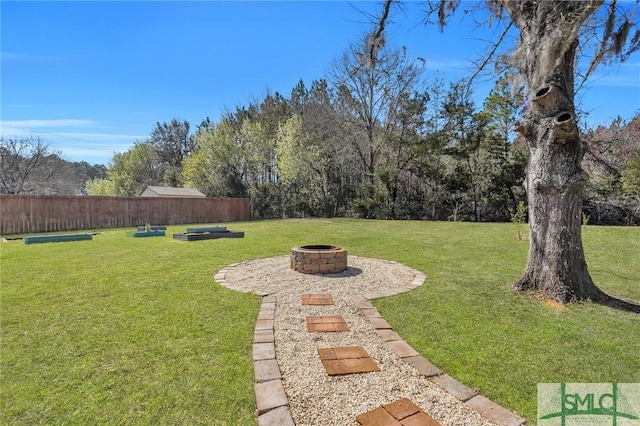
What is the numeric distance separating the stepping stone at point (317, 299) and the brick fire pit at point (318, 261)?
3.93 ft

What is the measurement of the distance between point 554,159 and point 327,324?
348 cm

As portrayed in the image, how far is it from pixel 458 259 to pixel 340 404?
542 cm

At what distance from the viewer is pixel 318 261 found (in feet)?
18.1

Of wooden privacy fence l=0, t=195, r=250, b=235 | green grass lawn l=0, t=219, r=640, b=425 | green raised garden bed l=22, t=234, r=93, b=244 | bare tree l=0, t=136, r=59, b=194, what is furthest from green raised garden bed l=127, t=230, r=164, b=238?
bare tree l=0, t=136, r=59, b=194

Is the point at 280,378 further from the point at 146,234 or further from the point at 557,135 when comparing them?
the point at 146,234

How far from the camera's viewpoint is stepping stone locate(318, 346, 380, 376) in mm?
2418

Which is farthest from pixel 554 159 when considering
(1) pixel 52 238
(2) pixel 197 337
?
(1) pixel 52 238

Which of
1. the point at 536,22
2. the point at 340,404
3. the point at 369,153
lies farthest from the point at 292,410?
the point at 369,153

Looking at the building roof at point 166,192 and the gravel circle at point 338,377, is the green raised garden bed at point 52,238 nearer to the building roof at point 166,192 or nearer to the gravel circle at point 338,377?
the gravel circle at point 338,377

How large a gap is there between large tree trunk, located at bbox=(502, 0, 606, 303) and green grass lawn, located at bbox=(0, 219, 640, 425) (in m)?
0.43

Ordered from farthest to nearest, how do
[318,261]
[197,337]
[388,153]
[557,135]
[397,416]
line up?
[388,153]
[318,261]
[557,135]
[197,337]
[397,416]

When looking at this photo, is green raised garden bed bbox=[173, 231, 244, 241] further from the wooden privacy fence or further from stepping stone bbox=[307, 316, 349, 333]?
the wooden privacy fence

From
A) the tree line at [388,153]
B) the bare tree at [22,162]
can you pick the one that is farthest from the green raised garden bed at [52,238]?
the bare tree at [22,162]

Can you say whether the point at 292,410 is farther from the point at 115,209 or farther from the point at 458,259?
the point at 115,209
